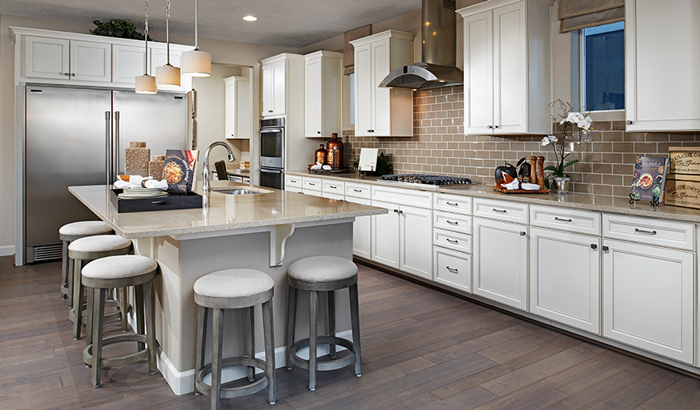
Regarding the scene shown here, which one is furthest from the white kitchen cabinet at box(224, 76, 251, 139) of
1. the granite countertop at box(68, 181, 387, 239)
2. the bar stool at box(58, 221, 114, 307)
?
the granite countertop at box(68, 181, 387, 239)

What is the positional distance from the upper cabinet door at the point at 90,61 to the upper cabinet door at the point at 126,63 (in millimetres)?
50

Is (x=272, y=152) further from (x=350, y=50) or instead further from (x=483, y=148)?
(x=483, y=148)

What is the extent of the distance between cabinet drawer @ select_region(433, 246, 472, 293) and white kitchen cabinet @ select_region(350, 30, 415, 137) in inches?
62.0

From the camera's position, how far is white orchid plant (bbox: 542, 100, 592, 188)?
3541 mm

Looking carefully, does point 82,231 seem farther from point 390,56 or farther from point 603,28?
point 603,28

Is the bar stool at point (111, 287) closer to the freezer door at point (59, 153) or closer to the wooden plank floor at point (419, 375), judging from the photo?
the wooden plank floor at point (419, 375)

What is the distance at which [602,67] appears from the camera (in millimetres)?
3541

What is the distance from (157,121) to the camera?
18.7ft

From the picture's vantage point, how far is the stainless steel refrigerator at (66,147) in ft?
16.8

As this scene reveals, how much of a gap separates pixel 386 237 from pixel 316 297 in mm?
2382

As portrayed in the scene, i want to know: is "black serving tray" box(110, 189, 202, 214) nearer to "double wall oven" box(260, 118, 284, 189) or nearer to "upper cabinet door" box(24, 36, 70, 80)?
"upper cabinet door" box(24, 36, 70, 80)

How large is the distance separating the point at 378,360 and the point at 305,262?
77 cm

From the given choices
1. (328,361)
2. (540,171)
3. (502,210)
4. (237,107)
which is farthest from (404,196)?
(237,107)

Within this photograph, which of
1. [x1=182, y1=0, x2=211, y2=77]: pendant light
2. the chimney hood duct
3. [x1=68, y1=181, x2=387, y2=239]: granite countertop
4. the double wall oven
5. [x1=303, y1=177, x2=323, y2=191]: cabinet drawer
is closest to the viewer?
[x1=68, y1=181, x2=387, y2=239]: granite countertop
